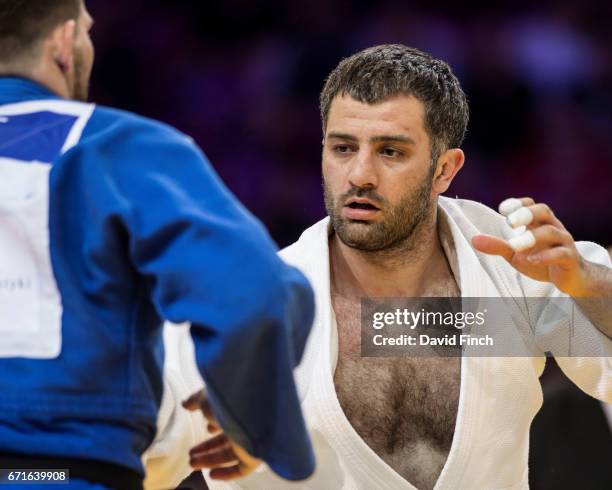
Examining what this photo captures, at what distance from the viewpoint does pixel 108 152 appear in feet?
6.06

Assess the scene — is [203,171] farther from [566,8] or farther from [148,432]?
[566,8]

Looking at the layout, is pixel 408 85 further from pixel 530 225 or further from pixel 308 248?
pixel 530 225

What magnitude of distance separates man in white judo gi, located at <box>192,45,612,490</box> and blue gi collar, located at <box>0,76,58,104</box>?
154 centimetres

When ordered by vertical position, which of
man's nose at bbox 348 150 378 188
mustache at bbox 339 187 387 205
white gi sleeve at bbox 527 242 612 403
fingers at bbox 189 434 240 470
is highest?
man's nose at bbox 348 150 378 188

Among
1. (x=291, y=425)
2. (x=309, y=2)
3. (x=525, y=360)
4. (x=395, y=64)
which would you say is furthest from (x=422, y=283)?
(x=309, y=2)

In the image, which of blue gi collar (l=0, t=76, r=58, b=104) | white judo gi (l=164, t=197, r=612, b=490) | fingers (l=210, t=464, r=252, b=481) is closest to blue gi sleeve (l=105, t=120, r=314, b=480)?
blue gi collar (l=0, t=76, r=58, b=104)

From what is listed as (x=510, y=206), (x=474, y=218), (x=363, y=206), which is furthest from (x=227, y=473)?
(x=474, y=218)

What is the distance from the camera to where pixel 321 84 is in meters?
5.49

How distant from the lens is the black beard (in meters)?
3.42

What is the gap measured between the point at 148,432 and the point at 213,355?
254 mm

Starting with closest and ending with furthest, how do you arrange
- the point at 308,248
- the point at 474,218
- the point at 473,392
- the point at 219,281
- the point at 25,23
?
the point at 219,281 → the point at 25,23 → the point at 473,392 → the point at 308,248 → the point at 474,218

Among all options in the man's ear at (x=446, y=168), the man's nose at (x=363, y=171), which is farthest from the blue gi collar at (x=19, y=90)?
the man's ear at (x=446, y=168)

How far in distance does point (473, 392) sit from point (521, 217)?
0.87 m

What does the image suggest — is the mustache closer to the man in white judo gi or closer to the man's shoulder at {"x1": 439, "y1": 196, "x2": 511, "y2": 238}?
the man in white judo gi
